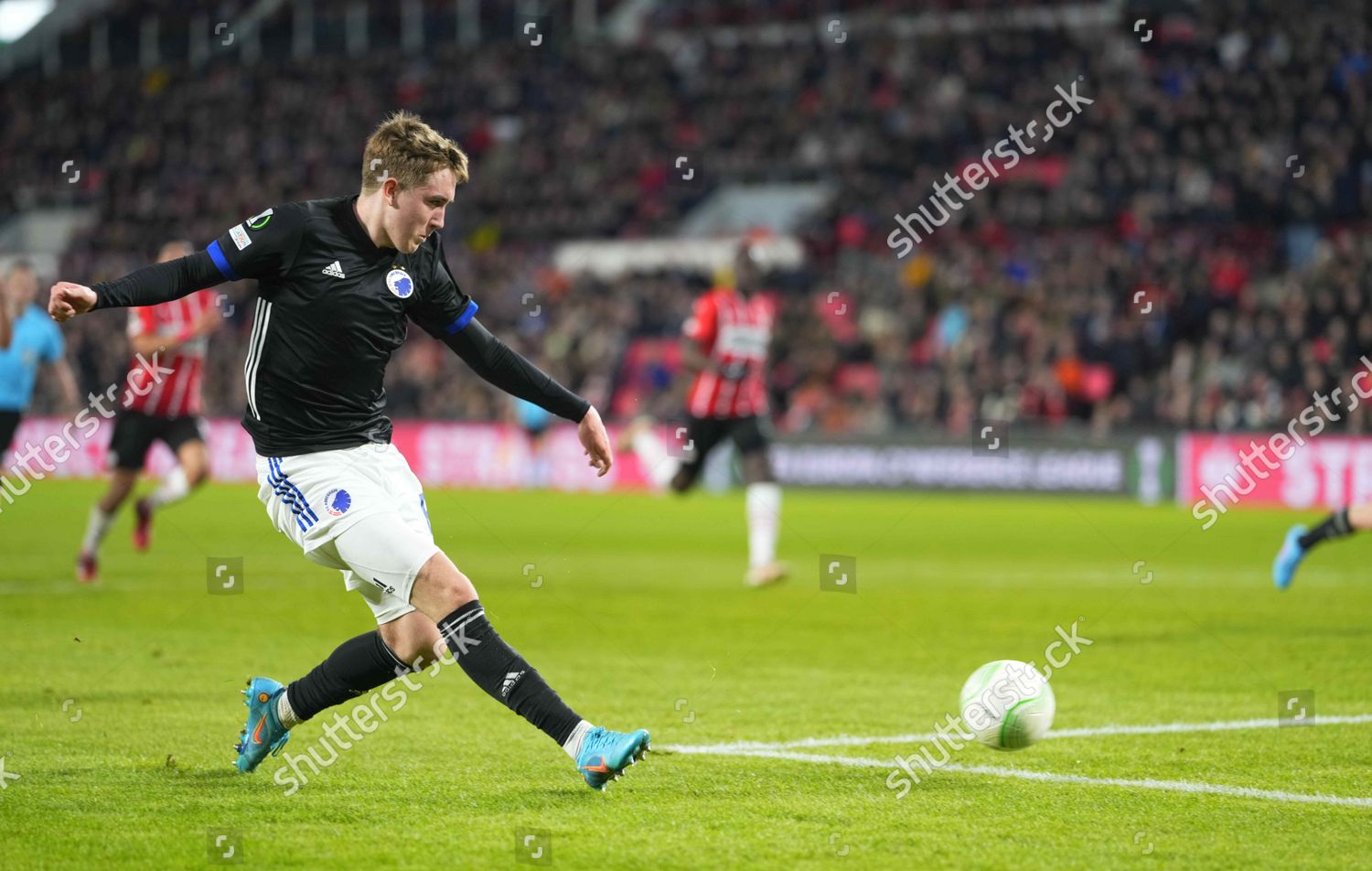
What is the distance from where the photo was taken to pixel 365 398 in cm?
583

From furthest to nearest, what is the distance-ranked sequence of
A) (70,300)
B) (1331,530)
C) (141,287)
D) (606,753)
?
(1331,530), (606,753), (141,287), (70,300)

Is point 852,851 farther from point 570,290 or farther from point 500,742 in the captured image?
point 570,290

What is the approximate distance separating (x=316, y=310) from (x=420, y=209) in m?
0.48

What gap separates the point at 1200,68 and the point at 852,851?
27.6 m

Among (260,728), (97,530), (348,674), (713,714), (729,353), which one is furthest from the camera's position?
(729,353)

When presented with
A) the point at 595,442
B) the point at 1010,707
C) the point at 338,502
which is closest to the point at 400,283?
the point at 338,502

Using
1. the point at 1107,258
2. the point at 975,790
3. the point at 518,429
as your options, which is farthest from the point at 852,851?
the point at 518,429

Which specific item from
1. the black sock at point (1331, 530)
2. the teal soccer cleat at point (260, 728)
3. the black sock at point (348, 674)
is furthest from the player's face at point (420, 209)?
the black sock at point (1331, 530)

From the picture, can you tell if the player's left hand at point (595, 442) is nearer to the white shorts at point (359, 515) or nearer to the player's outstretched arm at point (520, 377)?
the player's outstretched arm at point (520, 377)

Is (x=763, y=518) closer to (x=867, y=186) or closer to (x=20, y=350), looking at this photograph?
(x=20, y=350)

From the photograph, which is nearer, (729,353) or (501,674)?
(501,674)

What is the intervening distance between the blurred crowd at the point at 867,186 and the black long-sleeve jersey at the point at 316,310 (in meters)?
20.3

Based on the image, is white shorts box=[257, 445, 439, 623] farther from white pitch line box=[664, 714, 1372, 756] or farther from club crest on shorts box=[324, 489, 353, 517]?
white pitch line box=[664, 714, 1372, 756]

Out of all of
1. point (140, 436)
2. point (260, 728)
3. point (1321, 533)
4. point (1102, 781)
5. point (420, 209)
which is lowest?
point (1102, 781)
